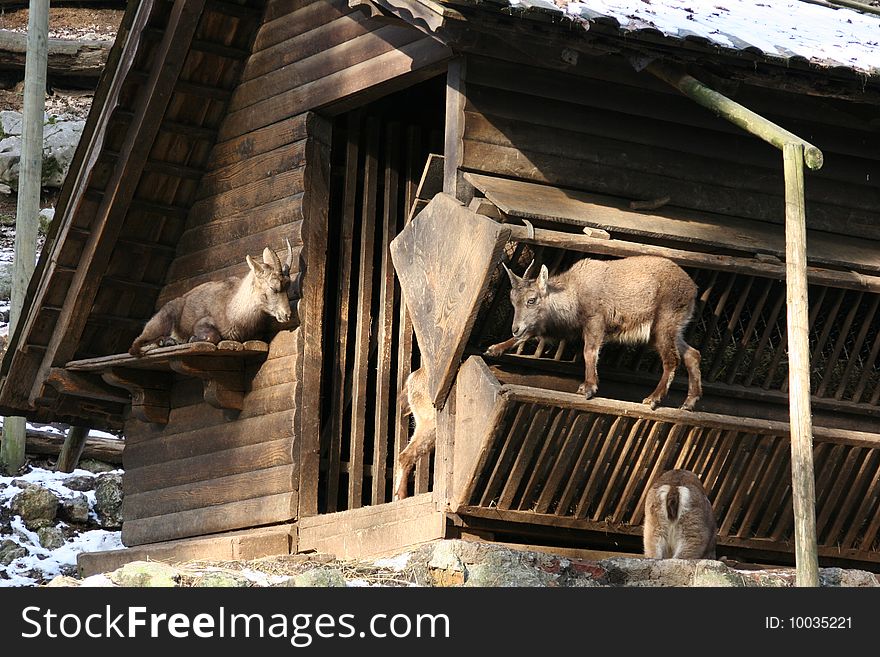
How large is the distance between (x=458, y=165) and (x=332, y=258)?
326cm

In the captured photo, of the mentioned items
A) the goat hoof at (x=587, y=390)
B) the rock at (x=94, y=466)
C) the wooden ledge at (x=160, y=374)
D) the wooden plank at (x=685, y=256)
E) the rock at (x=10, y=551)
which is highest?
the wooden plank at (x=685, y=256)

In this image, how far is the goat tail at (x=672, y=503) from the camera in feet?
34.4

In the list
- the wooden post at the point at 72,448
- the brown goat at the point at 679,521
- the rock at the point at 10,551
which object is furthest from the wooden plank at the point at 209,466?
the rock at the point at 10,551

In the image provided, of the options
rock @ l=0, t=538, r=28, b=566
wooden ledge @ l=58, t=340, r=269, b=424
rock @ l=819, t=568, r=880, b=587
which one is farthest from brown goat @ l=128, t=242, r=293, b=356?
rock @ l=0, t=538, r=28, b=566

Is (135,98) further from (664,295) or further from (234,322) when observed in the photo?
(664,295)

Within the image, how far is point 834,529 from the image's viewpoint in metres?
12.0

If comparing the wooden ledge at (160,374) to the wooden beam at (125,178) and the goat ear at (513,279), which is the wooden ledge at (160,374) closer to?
the wooden beam at (125,178)

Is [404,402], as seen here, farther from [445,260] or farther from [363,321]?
[445,260]

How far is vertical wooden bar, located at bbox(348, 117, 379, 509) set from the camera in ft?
42.9

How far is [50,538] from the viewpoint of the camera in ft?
61.3

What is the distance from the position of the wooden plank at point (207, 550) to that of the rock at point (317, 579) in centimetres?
266

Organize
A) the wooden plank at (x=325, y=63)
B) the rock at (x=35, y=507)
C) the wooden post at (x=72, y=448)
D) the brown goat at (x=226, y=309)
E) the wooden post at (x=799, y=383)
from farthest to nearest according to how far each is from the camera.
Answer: the rock at (x=35, y=507) → the wooden post at (x=72, y=448) → the brown goat at (x=226, y=309) → the wooden plank at (x=325, y=63) → the wooden post at (x=799, y=383)

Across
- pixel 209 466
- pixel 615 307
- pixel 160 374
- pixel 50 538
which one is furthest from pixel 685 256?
pixel 50 538

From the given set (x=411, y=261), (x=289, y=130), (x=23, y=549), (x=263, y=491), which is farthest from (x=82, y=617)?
(x=23, y=549)
